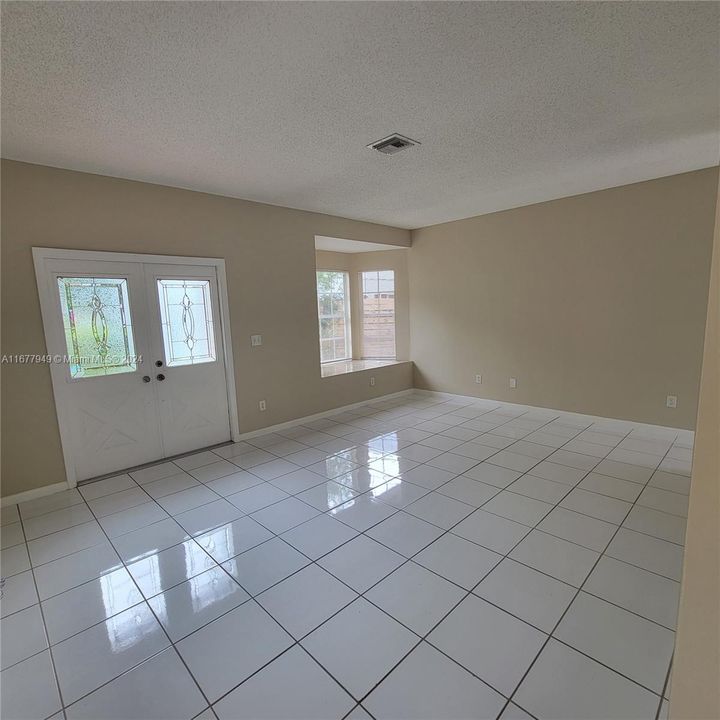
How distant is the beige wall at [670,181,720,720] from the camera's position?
0.89 m

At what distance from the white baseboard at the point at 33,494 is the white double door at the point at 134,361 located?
0.14m

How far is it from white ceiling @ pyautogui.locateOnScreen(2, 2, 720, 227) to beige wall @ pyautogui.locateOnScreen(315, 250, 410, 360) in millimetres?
2883

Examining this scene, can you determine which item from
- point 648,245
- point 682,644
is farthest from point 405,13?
point 648,245

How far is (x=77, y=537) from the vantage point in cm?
256

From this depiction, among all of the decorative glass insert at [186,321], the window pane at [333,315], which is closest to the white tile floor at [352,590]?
the decorative glass insert at [186,321]

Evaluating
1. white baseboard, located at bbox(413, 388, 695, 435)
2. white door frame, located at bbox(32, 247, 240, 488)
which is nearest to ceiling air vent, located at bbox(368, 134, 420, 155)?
white door frame, located at bbox(32, 247, 240, 488)

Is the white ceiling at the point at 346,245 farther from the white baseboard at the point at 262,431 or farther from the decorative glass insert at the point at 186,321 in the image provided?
the white baseboard at the point at 262,431

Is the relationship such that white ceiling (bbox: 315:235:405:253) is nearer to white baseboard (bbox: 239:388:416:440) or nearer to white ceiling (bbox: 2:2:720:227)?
white ceiling (bbox: 2:2:720:227)

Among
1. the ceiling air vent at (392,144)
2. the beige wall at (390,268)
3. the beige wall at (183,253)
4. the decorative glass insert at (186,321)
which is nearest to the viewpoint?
the ceiling air vent at (392,144)

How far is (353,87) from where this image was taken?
2115mm

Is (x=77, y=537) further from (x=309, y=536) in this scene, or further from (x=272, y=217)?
(x=272, y=217)

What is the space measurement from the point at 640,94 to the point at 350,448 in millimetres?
3552

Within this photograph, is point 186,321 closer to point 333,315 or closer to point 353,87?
point 353,87

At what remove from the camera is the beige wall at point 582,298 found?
3.87 meters
